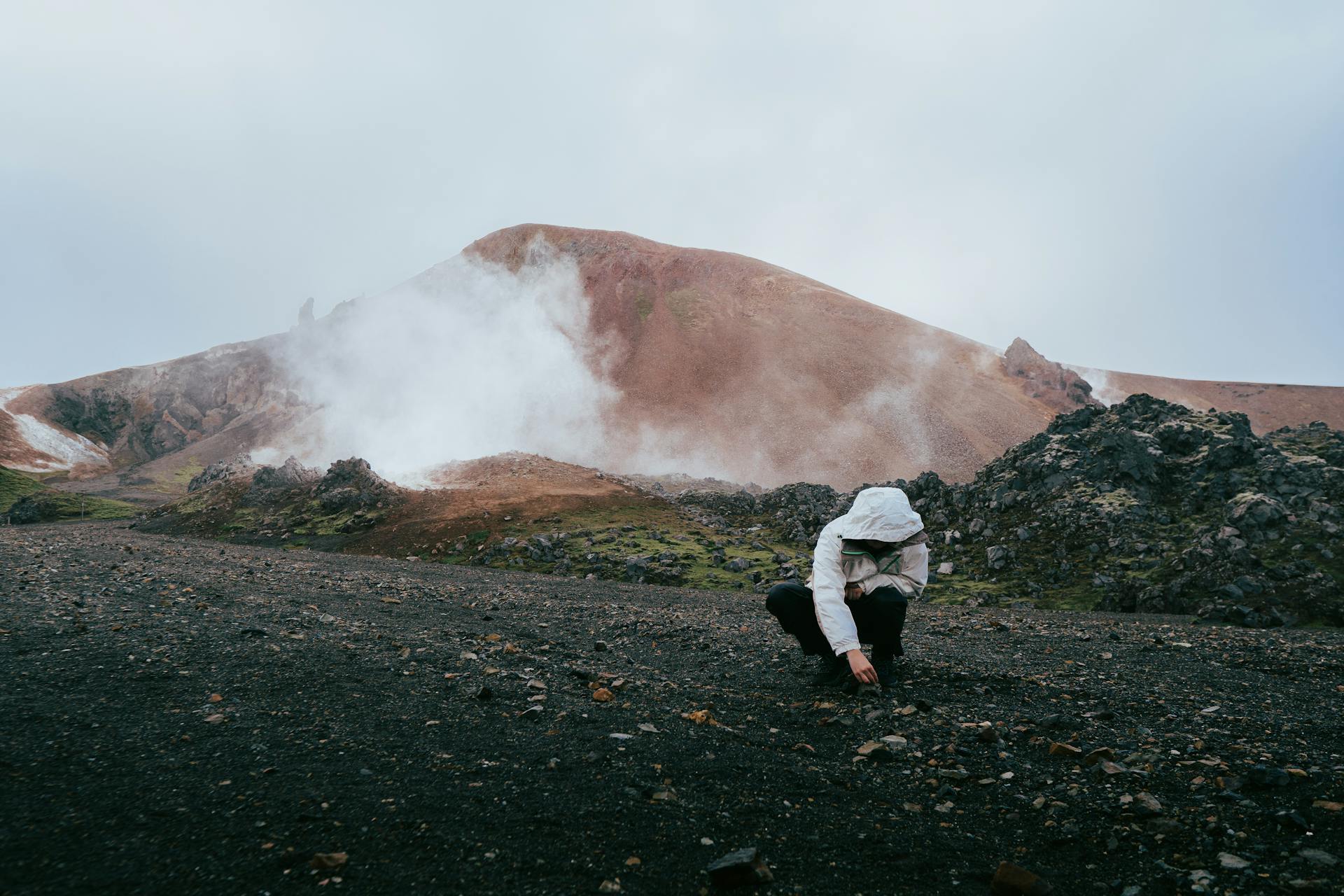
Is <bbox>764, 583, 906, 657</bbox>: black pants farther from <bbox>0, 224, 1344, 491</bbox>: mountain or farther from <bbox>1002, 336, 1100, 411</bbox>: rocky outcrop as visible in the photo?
<bbox>1002, 336, 1100, 411</bbox>: rocky outcrop

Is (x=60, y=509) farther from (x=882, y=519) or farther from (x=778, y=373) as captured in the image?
(x=778, y=373)

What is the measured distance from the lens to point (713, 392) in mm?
72062

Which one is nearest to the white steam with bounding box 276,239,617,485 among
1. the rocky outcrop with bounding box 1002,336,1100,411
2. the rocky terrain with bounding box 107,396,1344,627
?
the rocky terrain with bounding box 107,396,1344,627

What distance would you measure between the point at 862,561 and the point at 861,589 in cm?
26

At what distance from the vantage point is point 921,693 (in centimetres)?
653

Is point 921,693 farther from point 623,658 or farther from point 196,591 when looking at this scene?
point 196,591

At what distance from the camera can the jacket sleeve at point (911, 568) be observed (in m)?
6.29

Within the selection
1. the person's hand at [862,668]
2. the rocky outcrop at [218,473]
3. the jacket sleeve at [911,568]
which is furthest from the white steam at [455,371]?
the person's hand at [862,668]

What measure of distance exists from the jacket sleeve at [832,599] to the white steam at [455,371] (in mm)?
39630

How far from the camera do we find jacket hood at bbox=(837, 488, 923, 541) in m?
5.86

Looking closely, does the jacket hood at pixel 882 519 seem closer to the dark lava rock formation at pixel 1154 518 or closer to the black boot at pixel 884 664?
the black boot at pixel 884 664

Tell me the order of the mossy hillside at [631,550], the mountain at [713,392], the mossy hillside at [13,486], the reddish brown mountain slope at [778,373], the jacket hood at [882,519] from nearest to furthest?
the jacket hood at [882,519]
the mossy hillside at [631,550]
the mossy hillside at [13,486]
the reddish brown mountain slope at [778,373]
the mountain at [713,392]

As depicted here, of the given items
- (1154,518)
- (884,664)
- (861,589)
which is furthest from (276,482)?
(1154,518)

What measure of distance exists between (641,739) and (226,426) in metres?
99.8
